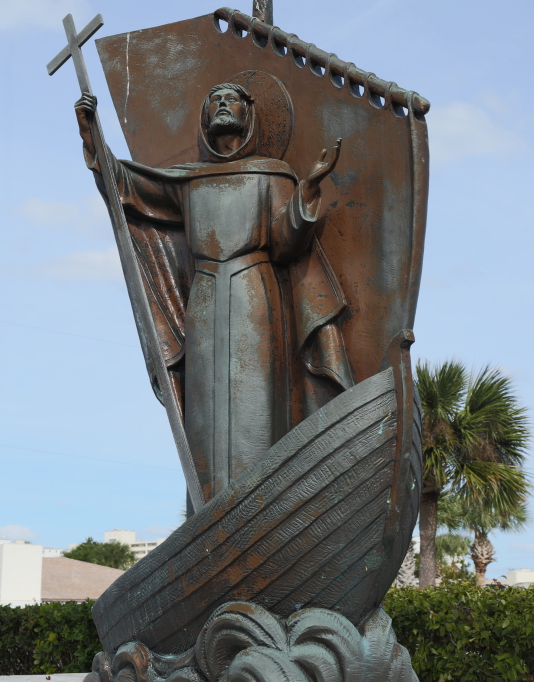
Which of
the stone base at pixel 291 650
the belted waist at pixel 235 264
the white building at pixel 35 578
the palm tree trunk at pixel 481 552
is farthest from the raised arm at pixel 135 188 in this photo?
the white building at pixel 35 578

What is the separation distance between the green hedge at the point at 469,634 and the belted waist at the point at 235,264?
3690 millimetres

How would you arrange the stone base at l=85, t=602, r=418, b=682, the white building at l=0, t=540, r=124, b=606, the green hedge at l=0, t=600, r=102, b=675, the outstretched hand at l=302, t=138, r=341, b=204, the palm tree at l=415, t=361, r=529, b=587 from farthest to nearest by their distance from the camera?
the white building at l=0, t=540, r=124, b=606 < the palm tree at l=415, t=361, r=529, b=587 < the green hedge at l=0, t=600, r=102, b=675 < the outstretched hand at l=302, t=138, r=341, b=204 < the stone base at l=85, t=602, r=418, b=682

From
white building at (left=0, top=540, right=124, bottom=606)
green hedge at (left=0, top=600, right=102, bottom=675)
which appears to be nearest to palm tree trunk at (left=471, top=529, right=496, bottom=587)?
white building at (left=0, top=540, right=124, bottom=606)

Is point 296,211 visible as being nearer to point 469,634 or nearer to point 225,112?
point 225,112

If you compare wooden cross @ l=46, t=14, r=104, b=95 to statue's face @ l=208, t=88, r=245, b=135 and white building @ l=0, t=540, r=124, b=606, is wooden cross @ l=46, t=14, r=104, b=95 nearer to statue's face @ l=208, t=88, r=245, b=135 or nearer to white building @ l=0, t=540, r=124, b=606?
statue's face @ l=208, t=88, r=245, b=135

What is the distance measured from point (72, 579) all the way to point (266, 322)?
28474 millimetres

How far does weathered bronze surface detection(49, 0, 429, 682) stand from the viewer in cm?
383

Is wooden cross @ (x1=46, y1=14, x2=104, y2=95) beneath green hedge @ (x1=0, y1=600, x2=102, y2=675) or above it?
above

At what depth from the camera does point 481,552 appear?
77.2 feet

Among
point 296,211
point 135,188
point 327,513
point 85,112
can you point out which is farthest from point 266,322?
point 85,112

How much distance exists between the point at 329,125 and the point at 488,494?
1043 centimetres

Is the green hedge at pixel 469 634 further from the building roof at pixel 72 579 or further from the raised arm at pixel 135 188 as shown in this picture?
the building roof at pixel 72 579

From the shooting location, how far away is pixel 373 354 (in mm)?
5035

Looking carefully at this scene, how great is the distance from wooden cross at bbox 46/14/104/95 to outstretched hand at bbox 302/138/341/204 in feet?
5.30
